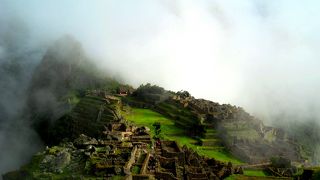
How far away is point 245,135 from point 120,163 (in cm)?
3223

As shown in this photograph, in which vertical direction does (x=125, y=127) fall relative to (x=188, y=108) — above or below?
below

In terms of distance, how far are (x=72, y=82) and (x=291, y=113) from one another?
38.5m

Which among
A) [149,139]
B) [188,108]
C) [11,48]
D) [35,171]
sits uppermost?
[11,48]

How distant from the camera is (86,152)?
35.5 m

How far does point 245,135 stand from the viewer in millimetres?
63344

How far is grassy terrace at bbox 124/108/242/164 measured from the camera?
57.0 m

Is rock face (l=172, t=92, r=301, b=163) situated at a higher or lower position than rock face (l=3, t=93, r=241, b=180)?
higher

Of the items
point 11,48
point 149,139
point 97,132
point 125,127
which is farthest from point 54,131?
point 11,48

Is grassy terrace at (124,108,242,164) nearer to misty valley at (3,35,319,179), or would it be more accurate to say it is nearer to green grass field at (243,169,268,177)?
misty valley at (3,35,319,179)

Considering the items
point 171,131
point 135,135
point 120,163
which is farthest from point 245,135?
point 120,163

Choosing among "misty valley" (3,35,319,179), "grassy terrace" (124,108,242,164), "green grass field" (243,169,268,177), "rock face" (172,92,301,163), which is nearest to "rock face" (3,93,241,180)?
"misty valley" (3,35,319,179)

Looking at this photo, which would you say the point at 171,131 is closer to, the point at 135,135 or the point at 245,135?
the point at 245,135

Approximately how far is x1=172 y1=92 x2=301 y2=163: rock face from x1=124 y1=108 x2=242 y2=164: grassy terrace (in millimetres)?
1829

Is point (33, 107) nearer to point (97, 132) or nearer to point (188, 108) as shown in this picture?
point (188, 108)
